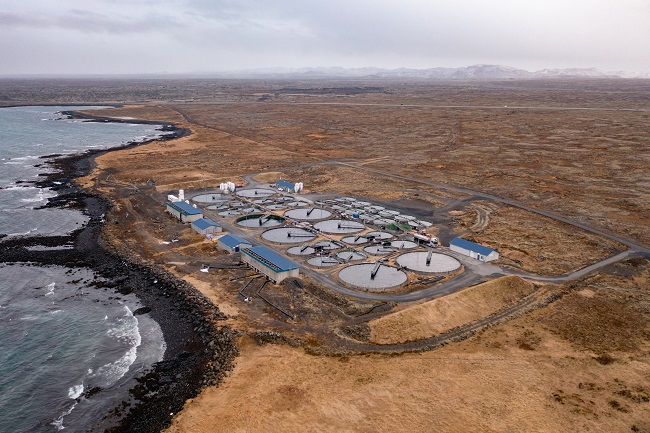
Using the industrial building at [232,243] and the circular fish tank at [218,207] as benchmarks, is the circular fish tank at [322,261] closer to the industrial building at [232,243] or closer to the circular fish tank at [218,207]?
the industrial building at [232,243]

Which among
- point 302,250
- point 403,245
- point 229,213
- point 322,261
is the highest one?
point 229,213

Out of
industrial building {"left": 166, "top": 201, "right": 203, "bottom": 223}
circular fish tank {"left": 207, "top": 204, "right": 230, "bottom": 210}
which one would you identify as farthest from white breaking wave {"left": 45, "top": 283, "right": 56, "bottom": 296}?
circular fish tank {"left": 207, "top": 204, "right": 230, "bottom": 210}

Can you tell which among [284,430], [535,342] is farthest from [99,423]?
[535,342]

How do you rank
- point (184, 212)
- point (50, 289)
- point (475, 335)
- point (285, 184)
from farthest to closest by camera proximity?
1. point (285, 184)
2. point (184, 212)
3. point (50, 289)
4. point (475, 335)

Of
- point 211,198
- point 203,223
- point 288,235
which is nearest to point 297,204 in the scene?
point 211,198

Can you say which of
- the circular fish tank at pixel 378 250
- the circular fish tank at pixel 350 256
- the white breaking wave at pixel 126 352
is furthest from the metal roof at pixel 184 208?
the circular fish tank at pixel 378 250

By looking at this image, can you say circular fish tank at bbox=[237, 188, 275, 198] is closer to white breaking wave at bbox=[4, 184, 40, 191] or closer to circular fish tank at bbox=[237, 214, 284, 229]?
circular fish tank at bbox=[237, 214, 284, 229]

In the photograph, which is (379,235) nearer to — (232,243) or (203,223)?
(232,243)
